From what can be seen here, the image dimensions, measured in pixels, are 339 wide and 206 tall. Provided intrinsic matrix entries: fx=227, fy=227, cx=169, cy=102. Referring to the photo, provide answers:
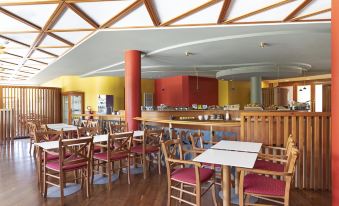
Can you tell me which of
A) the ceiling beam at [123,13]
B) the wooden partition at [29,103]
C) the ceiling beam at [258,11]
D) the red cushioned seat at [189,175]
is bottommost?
the red cushioned seat at [189,175]

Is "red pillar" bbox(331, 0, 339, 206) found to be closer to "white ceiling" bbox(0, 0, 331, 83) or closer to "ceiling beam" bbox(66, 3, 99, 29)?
"white ceiling" bbox(0, 0, 331, 83)

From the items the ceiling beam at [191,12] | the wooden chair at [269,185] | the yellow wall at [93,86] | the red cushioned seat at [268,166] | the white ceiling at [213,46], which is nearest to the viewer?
the wooden chair at [269,185]

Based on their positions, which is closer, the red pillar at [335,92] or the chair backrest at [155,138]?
the red pillar at [335,92]

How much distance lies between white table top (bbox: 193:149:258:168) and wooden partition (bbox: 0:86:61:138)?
893cm

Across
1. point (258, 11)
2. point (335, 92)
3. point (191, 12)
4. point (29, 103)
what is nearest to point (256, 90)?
point (258, 11)

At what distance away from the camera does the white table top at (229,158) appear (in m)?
2.22

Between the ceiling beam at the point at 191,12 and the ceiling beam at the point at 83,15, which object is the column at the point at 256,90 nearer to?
the ceiling beam at the point at 191,12

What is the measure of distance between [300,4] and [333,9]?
166cm

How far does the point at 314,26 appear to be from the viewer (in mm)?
4684

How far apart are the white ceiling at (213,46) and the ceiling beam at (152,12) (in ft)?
1.47

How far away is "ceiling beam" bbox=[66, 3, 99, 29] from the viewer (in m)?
3.81

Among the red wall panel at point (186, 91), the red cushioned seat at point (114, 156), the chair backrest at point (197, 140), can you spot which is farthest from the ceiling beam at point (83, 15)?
the red wall panel at point (186, 91)

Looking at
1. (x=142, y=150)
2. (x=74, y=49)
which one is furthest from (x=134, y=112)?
(x=74, y=49)

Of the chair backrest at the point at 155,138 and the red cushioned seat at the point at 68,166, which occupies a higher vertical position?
the chair backrest at the point at 155,138
